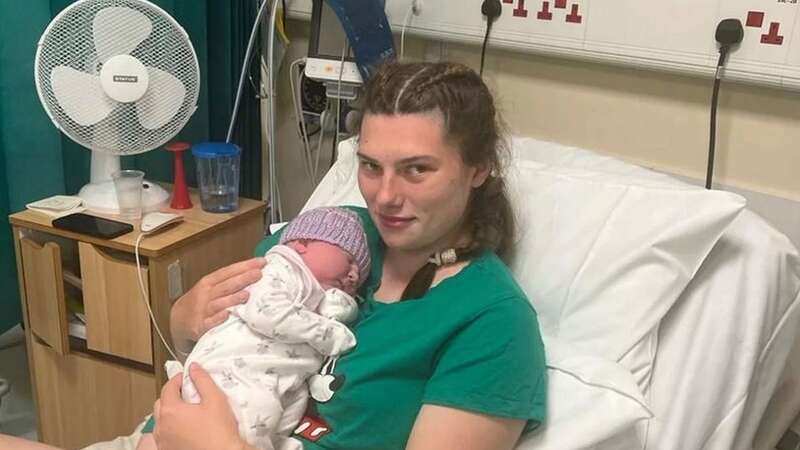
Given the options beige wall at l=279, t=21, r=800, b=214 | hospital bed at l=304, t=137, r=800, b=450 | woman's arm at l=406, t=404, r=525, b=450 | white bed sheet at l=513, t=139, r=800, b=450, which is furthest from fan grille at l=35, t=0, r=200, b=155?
white bed sheet at l=513, t=139, r=800, b=450

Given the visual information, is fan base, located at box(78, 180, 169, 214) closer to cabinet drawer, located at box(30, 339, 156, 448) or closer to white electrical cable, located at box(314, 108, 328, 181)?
cabinet drawer, located at box(30, 339, 156, 448)

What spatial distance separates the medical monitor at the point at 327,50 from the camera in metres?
1.91

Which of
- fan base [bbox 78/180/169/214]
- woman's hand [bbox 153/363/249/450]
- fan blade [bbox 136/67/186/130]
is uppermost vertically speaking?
fan blade [bbox 136/67/186/130]

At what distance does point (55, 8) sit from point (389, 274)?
1.13 metres

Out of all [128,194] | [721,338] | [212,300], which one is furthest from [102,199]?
[721,338]

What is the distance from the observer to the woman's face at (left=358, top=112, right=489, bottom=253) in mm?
1117

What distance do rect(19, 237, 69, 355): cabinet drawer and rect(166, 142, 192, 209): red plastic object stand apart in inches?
11.9

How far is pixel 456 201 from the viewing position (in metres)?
1.16

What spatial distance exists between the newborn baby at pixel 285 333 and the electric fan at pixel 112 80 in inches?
26.7

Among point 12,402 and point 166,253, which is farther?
point 12,402

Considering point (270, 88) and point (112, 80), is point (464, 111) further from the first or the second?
point (270, 88)

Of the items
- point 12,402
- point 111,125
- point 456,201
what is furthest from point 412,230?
point 12,402

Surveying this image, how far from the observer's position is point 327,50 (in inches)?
78.5

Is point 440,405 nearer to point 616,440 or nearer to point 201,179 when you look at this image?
point 616,440
